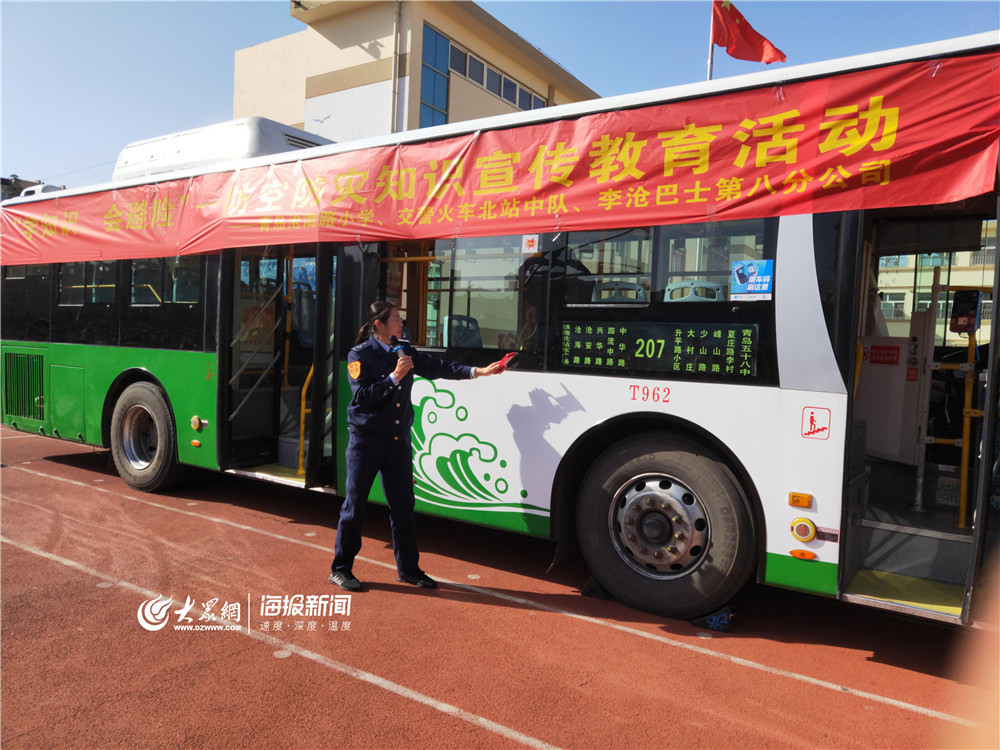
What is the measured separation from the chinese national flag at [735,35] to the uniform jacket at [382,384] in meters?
3.52

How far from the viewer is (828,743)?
10.3ft

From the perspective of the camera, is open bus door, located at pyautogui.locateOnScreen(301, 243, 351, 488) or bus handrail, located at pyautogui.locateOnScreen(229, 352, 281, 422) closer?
open bus door, located at pyautogui.locateOnScreen(301, 243, 351, 488)

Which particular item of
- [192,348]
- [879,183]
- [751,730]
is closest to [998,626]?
[751,730]

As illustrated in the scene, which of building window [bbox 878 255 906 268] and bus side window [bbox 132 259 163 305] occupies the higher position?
building window [bbox 878 255 906 268]

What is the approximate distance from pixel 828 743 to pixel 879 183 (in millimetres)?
2755

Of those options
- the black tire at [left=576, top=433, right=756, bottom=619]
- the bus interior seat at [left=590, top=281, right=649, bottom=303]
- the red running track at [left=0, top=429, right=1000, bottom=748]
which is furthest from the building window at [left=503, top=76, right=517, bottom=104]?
the black tire at [left=576, top=433, right=756, bottom=619]

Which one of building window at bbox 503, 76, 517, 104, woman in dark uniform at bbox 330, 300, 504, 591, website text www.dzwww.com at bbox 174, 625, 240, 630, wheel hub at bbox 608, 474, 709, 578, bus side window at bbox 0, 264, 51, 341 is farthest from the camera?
building window at bbox 503, 76, 517, 104

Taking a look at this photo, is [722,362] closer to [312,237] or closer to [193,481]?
[312,237]

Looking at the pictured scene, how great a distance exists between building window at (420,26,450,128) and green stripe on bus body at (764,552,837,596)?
1973 centimetres

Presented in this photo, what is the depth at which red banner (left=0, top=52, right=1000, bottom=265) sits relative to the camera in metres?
3.55

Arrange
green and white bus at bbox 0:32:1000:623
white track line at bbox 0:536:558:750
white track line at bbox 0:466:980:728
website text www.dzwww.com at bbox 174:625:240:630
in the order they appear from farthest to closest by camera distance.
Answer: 1. website text www.dzwww.com at bbox 174:625:240:630
2. green and white bus at bbox 0:32:1000:623
3. white track line at bbox 0:466:980:728
4. white track line at bbox 0:536:558:750

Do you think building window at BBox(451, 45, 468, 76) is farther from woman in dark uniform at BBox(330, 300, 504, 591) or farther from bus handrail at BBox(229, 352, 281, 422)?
woman in dark uniform at BBox(330, 300, 504, 591)

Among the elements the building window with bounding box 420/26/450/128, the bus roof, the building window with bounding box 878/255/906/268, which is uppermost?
the building window with bounding box 420/26/450/128

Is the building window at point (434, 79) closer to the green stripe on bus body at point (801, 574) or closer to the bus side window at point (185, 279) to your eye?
the bus side window at point (185, 279)
